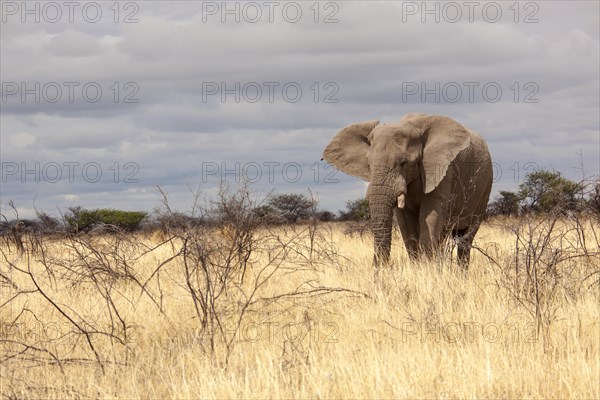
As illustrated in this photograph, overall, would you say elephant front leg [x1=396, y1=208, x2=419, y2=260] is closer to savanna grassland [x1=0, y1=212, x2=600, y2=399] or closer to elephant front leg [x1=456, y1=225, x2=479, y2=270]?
elephant front leg [x1=456, y1=225, x2=479, y2=270]

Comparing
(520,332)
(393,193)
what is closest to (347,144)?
(393,193)

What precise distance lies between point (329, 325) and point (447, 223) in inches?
201

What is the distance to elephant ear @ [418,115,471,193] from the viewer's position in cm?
1212

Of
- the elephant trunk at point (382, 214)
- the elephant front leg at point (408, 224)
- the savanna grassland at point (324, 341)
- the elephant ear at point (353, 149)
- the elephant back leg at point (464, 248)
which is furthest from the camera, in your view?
the elephant ear at point (353, 149)

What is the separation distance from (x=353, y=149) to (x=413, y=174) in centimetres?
129

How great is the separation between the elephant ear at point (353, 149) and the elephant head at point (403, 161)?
5 centimetres

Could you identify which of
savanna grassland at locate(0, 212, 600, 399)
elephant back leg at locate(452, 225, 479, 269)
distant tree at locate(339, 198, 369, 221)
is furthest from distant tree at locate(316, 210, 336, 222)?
savanna grassland at locate(0, 212, 600, 399)

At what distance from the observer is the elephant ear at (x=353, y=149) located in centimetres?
1305

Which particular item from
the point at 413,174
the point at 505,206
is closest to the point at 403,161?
the point at 413,174

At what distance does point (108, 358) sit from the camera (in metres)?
6.72

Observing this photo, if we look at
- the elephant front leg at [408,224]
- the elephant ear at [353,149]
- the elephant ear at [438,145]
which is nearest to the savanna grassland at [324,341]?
the elephant ear at [438,145]

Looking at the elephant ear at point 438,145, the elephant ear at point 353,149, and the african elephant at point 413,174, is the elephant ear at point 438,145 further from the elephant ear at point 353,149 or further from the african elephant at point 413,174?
the elephant ear at point 353,149

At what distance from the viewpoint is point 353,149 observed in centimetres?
1321

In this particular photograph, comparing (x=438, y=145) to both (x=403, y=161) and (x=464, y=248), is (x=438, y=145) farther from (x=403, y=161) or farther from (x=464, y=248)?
(x=464, y=248)
